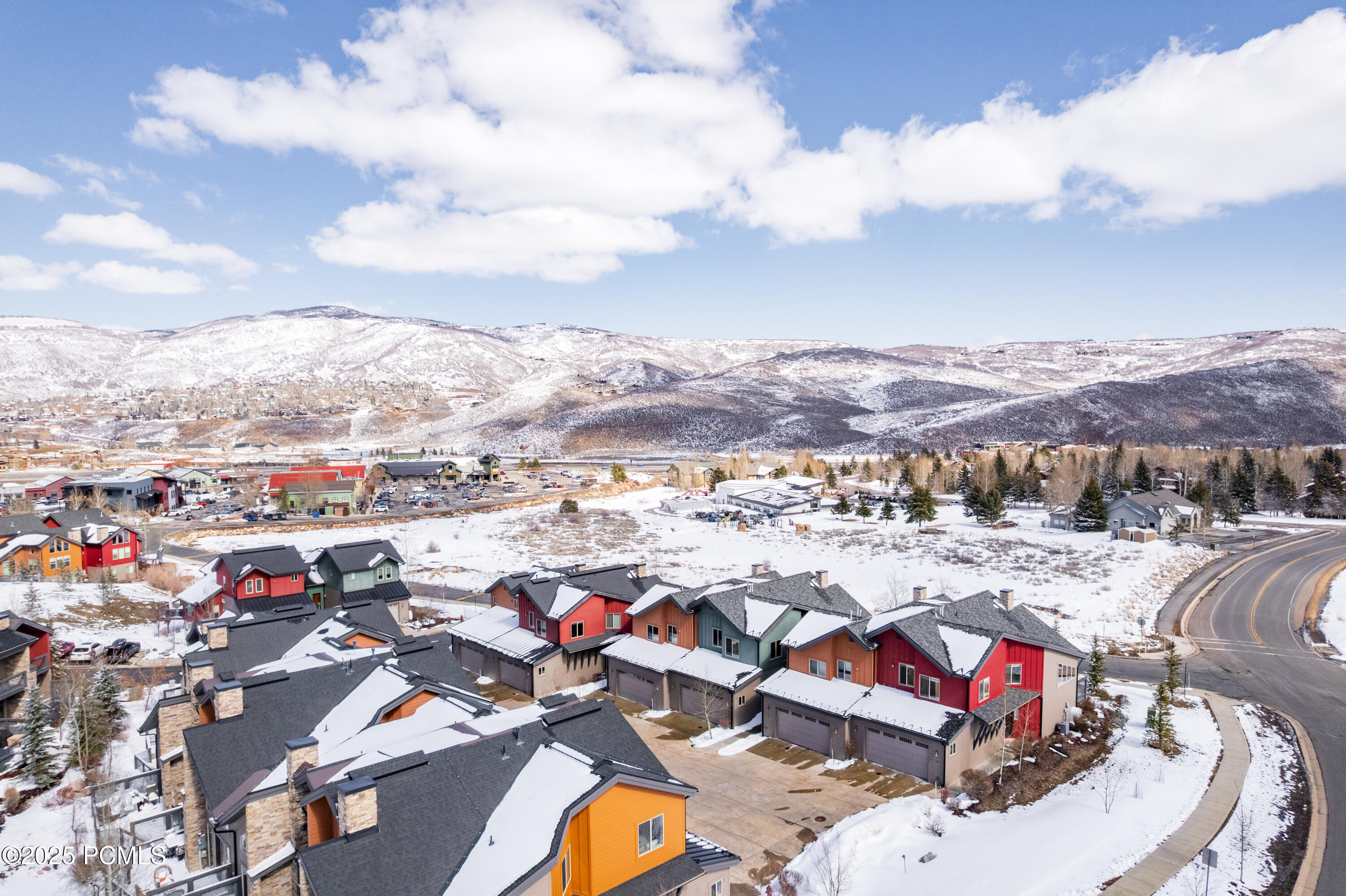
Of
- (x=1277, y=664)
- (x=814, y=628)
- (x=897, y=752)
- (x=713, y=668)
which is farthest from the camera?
(x=1277, y=664)

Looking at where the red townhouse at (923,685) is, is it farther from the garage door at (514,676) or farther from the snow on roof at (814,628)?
the garage door at (514,676)

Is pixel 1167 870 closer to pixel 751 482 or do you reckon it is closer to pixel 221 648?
pixel 221 648

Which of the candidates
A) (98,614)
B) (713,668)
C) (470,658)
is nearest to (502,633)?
(470,658)

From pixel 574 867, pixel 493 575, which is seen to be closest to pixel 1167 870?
pixel 574 867

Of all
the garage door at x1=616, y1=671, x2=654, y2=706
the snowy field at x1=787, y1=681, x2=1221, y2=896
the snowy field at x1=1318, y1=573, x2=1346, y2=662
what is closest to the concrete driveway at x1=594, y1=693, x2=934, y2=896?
the snowy field at x1=787, y1=681, x2=1221, y2=896

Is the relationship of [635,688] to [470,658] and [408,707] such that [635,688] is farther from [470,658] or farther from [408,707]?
[408,707]
